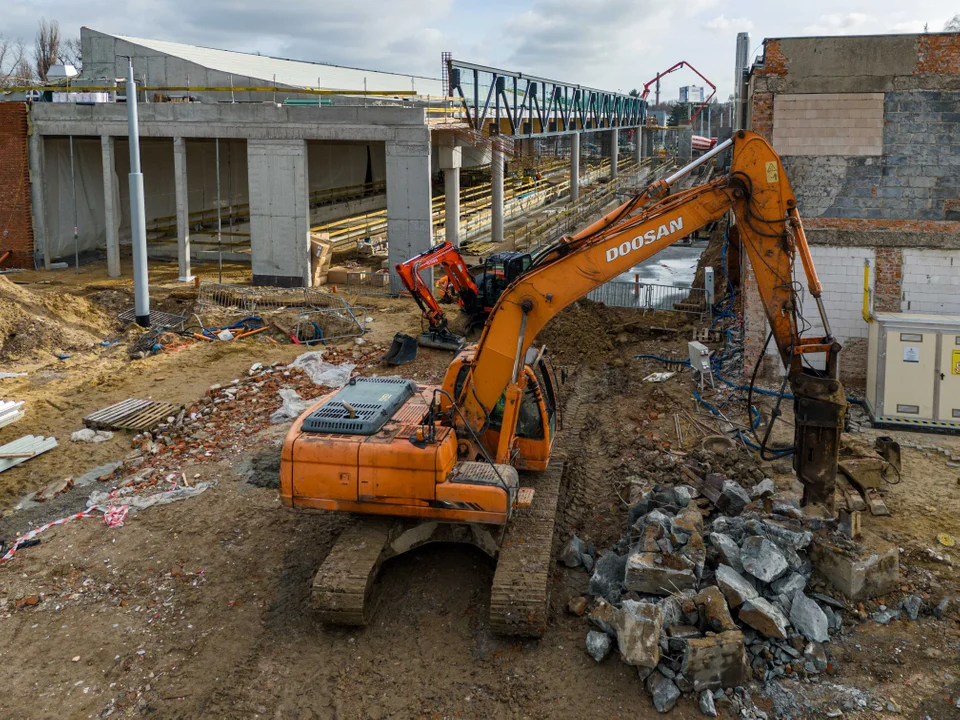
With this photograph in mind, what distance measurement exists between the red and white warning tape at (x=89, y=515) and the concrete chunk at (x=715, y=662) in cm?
733

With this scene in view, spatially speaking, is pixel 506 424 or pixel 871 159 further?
pixel 871 159

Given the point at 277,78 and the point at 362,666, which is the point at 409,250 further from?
the point at 362,666

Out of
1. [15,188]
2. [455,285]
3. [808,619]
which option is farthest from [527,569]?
[15,188]

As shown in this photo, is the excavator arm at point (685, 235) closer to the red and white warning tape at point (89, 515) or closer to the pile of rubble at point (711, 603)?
the pile of rubble at point (711, 603)

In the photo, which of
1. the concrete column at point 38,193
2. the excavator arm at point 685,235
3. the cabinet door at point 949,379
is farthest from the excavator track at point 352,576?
the concrete column at point 38,193

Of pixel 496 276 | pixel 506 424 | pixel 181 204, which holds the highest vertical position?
pixel 181 204

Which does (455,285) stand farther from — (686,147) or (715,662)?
(686,147)

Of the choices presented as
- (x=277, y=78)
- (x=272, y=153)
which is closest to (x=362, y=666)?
(x=272, y=153)

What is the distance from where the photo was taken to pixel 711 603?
7.79 metres

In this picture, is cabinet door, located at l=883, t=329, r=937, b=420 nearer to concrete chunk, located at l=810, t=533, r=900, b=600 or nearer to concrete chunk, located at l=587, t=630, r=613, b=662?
concrete chunk, located at l=810, t=533, r=900, b=600

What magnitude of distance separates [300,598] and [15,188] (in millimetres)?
23891

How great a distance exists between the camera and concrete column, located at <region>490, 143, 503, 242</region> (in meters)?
30.5

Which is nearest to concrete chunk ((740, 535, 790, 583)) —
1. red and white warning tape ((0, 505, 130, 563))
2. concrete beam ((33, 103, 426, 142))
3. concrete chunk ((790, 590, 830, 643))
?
concrete chunk ((790, 590, 830, 643))

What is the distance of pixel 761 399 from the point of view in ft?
49.8
